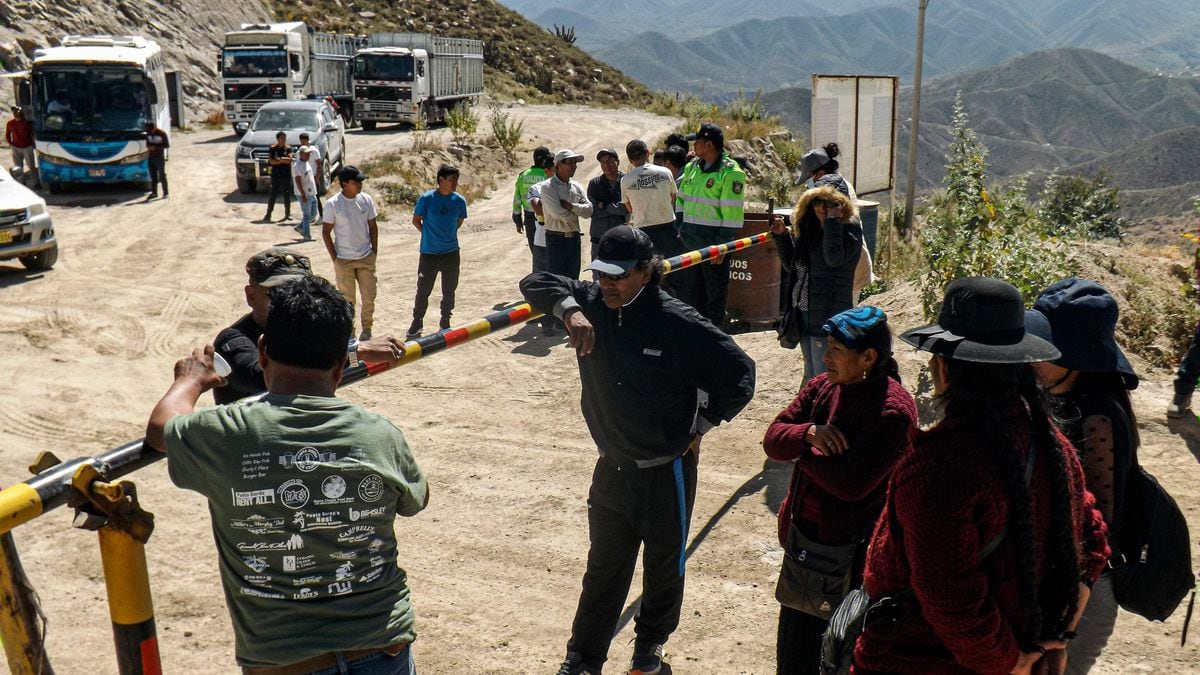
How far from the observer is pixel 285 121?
21.5 m

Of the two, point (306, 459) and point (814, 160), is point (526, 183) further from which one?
point (306, 459)

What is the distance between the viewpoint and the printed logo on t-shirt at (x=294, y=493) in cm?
255

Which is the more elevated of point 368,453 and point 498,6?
point 498,6

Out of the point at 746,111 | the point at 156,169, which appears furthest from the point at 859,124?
the point at 746,111

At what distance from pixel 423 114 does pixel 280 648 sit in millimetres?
33693

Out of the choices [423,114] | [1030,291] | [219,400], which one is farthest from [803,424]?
[423,114]

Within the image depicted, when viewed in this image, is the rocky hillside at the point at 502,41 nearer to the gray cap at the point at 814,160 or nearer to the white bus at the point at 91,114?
the white bus at the point at 91,114

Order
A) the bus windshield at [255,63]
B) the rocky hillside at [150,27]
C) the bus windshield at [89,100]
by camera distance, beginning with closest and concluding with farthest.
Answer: the bus windshield at [89,100], the bus windshield at [255,63], the rocky hillside at [150,27]

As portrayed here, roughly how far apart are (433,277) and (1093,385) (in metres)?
8.03

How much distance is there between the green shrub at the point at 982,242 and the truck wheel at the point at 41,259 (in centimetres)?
1185

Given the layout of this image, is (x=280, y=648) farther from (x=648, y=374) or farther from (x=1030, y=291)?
(x=1030, y=291)

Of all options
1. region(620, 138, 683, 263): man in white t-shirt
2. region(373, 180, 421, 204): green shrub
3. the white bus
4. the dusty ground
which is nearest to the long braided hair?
the dusty ground

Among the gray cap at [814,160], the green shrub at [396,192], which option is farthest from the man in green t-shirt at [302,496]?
the green shrub at [396,192]

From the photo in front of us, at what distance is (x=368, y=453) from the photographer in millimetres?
2641
